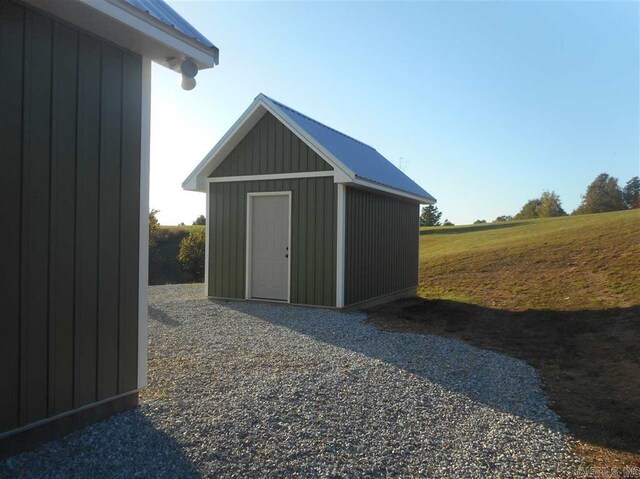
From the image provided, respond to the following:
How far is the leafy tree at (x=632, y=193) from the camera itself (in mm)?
50225

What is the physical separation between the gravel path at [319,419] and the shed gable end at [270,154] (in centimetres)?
442

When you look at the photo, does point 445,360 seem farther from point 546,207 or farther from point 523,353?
point 546,207

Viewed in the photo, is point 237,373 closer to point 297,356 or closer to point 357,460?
point 297,356

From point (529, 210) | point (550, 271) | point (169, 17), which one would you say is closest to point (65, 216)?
point (169, 17)

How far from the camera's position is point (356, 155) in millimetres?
11875

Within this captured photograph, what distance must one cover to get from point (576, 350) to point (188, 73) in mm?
6932

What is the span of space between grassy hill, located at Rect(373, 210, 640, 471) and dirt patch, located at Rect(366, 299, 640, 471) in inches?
0.5

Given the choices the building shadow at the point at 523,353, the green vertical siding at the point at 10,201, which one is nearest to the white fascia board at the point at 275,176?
the building shadow at the point at 523,353

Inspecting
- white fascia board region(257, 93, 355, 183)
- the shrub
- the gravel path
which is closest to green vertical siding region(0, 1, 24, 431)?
the gravel path

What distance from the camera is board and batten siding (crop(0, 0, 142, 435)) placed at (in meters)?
3.15

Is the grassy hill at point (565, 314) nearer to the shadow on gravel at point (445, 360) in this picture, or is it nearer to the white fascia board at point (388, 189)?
the shadow on gravel at point (445, 360)

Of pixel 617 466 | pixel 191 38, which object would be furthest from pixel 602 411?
pixel 191 38

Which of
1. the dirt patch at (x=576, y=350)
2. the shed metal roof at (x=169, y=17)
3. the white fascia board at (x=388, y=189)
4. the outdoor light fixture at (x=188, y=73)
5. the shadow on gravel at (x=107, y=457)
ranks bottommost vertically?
the dirt patch at (x=576, y=350)

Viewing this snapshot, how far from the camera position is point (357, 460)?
10.7 feet
